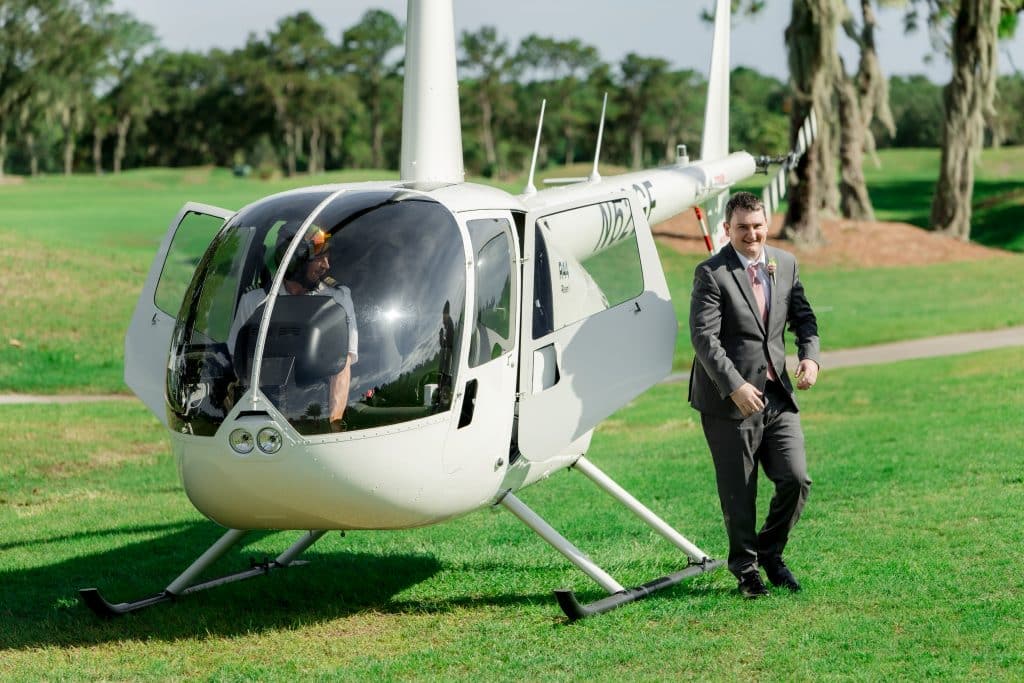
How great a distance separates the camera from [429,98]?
7836 mm

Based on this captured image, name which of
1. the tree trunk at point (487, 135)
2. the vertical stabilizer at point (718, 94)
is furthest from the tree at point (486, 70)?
the vertical stabilizer at point (718, 94)

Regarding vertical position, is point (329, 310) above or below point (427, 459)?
above

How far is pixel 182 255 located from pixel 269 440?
1958 millimetres

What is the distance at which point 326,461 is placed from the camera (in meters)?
5.65

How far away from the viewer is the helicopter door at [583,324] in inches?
260

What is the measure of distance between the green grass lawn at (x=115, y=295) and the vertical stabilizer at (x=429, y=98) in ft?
38.1

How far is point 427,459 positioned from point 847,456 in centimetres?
674

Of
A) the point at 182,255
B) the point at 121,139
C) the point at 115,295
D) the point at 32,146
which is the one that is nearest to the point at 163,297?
the point at 182,255

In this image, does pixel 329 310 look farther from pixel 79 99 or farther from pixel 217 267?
pixel 79 99

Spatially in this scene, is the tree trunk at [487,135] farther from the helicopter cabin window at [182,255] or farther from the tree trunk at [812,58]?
the helicopter cabin window at [182,255]

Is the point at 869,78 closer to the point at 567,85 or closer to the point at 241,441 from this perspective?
the point at 241,441

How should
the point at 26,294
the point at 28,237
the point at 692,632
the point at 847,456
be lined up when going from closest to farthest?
the point at 692,632 → the point at 847,456 → the point at 26,294 → the point at 28,237

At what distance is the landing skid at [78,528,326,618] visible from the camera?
6883 millimetres

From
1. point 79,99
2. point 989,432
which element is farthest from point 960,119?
point 79,99
